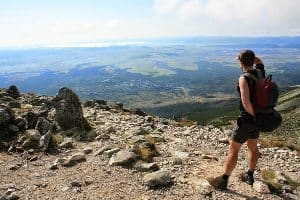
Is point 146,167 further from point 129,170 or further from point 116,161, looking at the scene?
point 116,161

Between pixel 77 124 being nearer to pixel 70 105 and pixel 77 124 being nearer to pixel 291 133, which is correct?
pixel 70 105

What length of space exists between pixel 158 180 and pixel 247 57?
4.47m

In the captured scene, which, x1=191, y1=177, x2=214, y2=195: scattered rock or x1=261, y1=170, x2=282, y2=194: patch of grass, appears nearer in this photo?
x1=191, y1=177, x2=214, y2=195: scattered rock

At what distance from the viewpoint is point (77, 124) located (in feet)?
66.2

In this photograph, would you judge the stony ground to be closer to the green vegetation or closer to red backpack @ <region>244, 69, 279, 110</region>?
the green vegetation

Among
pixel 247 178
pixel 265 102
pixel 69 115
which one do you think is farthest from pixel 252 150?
pixel 69 115

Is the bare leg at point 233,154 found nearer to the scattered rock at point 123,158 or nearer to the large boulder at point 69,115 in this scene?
the scattered rock at point 123,158

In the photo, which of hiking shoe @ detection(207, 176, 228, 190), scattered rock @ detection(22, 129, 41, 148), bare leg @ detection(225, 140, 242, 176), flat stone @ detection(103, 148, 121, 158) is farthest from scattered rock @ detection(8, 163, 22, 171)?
bare leg @ detection(225, 140, 242, 176)

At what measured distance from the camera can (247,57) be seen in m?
10.9

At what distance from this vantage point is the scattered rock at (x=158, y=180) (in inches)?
474

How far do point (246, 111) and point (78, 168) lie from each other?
6.50m

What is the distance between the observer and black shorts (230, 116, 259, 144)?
1110 cm

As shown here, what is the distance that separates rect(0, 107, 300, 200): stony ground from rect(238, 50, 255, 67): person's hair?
3.68 m

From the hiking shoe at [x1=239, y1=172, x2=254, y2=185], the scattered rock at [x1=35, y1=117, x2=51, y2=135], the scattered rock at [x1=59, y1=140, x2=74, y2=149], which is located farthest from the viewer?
the scattered rock at [x1=35, y1=117, x2=51, y2=135]
